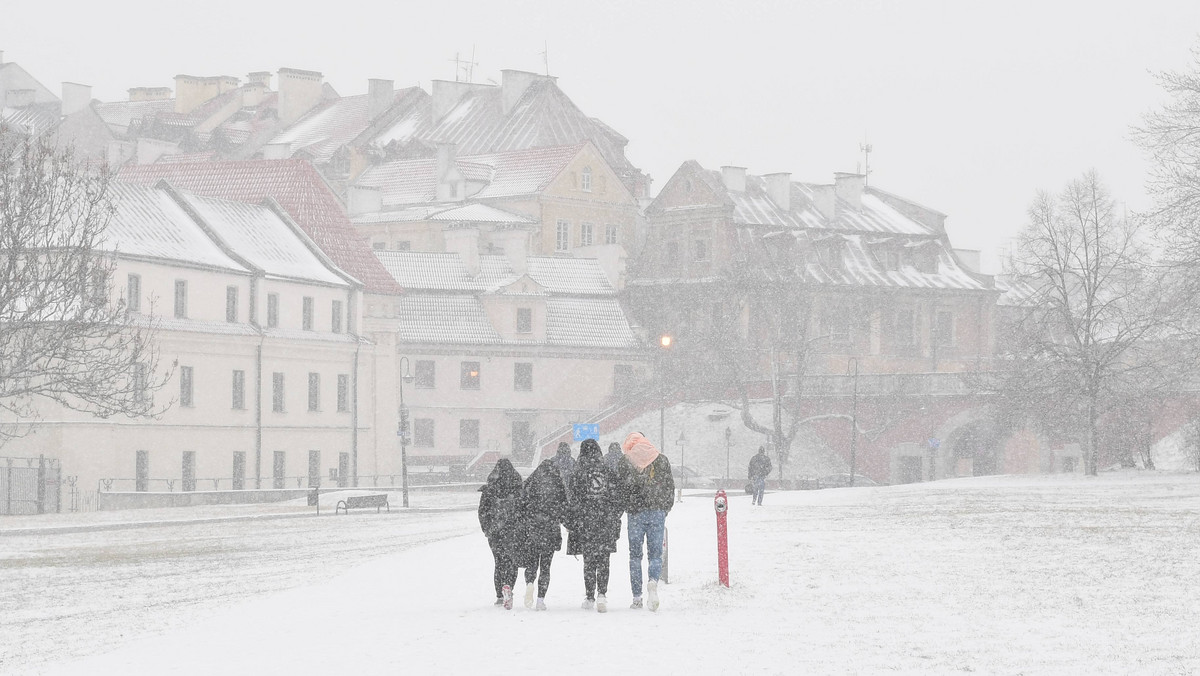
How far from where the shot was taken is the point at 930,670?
16281 mm

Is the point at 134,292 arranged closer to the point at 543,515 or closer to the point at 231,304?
the point at 231,304

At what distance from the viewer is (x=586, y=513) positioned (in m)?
20.3

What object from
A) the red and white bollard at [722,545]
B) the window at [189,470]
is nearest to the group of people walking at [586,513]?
the red and white bollard at [722,545]

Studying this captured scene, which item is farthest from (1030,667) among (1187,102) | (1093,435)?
(1093,435)

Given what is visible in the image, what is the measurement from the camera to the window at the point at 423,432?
9588 cm

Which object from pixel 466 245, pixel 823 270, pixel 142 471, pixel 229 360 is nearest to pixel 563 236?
pixel 466 245

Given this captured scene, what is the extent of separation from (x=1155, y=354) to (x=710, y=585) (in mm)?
47672

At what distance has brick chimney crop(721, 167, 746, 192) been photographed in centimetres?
11000

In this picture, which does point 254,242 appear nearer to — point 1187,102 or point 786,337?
point 786,337

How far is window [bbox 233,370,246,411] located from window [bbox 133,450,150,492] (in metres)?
6.60

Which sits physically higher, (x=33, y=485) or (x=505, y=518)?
(x=505, y=518)

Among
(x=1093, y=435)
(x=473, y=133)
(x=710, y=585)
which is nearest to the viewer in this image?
(x=710, y=585)

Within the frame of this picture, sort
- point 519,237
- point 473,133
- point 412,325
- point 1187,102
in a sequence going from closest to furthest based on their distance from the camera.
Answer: point 1187,102
point 412,325
point 519,237
point 473,133

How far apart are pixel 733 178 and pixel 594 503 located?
9107 centimetres
